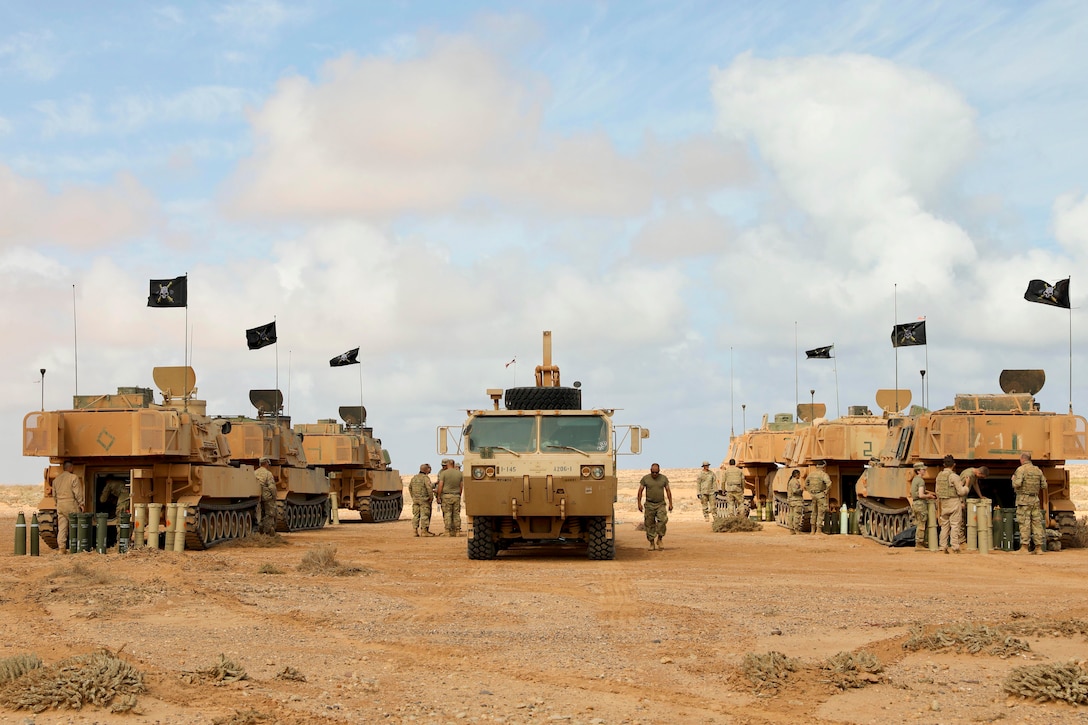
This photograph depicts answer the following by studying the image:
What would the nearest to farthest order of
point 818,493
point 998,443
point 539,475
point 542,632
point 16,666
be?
point 16,666 → point 542,632 → point 539,475 → point 998,443 → point 818,493

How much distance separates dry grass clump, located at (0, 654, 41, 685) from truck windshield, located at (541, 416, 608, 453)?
11866 mm

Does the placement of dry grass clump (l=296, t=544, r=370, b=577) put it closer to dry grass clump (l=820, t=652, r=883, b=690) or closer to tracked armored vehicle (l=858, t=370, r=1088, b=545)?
dry grass clump (l=820, t=652, r=883, b=690)

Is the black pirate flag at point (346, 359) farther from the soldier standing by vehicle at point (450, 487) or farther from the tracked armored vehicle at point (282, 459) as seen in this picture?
the soldier standing by vehicle at point (450, 487)

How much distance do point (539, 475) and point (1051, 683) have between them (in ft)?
40.3

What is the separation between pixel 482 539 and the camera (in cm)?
2128

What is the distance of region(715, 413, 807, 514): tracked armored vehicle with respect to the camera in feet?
136

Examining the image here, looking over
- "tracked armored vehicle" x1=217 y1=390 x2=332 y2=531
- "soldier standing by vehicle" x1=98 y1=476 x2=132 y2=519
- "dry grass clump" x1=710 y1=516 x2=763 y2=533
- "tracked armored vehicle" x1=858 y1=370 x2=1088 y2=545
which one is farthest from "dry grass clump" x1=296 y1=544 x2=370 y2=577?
"dry grass clump" x1=710 y1=516 x2=763 y2=533

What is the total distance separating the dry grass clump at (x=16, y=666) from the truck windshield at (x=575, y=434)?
11.9 m

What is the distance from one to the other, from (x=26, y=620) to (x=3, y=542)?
1634cm

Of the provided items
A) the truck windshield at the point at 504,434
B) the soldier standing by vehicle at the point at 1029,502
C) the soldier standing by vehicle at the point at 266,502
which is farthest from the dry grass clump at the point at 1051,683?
the soldier standing by vehicle at the point at 266,502

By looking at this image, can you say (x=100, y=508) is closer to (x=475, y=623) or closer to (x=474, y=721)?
(x=475, y=623)

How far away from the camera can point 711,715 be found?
325 inches

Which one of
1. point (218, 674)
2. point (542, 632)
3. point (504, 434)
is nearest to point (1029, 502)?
point (504, 434)

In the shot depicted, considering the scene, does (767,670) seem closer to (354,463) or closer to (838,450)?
(838,450)
